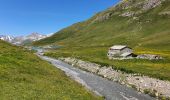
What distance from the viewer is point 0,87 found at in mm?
37875

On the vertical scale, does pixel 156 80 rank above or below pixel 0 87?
below

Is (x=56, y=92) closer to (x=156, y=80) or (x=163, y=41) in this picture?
(x=156, y=80)

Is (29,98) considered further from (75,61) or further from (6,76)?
(75,61)

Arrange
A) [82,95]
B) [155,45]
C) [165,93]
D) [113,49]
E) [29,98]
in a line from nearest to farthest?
[29,98] → [82,95] → [165,93] → [113,49] → [155,45]

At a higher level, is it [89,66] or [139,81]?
[89,66]

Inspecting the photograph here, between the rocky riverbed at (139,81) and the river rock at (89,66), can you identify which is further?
the river rock at (89,66)

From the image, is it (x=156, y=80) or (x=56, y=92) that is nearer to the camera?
(x=56, y=92)

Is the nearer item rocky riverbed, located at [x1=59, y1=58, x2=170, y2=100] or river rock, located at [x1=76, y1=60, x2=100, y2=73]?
rocky riverbed, located at [x1=59, y1=58, x2=170, y2=100]

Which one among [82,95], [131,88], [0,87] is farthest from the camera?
[131,88]

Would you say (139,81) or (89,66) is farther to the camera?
(89,66)

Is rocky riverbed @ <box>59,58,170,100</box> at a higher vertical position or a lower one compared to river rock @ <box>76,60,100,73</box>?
lower

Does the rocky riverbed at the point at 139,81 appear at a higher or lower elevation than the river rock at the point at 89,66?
lower

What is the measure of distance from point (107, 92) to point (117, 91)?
89.1 inches

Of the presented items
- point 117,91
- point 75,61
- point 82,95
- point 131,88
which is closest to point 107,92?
point 117,91
